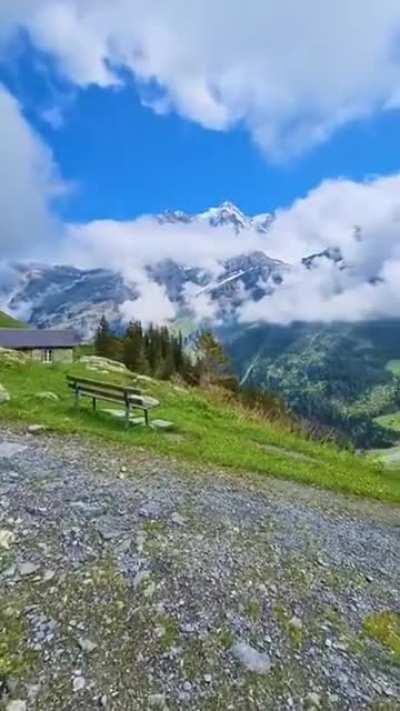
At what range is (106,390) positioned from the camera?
2064 centimetres

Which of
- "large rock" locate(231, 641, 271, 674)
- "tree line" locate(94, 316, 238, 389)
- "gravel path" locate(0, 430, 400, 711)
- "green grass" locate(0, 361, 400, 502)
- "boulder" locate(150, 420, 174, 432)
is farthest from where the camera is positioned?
"tree line" locate(94, 316, 238, 389)

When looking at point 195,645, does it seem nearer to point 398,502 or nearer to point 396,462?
point 398,502

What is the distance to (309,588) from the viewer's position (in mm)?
9359

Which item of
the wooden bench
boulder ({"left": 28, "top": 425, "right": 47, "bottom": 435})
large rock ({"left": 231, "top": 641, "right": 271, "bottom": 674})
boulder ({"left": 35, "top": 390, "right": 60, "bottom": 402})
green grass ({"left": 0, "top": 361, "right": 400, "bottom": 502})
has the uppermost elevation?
the wooden bench

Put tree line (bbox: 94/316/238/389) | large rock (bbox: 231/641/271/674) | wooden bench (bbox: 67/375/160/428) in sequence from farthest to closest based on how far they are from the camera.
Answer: tree line (bbox: 94/316/238/389)
wooden bench (bbox: 67/375/160/428)
large rock (bbox: 231/641/271/674)

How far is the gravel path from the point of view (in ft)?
23.0

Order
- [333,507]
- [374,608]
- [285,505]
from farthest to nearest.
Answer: [333,507] < [285,505] < [374,608]

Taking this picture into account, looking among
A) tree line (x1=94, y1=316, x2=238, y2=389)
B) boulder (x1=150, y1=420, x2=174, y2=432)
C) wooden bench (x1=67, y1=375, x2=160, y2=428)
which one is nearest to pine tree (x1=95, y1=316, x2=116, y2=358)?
tree line (x1=94, y1=316, x2=238, y2=389)

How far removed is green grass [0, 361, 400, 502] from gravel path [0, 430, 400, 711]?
11.9 feet

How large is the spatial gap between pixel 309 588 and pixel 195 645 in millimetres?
2547

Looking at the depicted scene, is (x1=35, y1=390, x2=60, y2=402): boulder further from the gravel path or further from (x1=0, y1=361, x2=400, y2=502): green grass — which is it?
the gravel path

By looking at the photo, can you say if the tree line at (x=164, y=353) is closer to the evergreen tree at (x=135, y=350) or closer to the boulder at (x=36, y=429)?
the evergreen tree at (x=135, y=350)

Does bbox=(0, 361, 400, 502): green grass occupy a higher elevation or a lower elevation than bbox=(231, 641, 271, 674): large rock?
higher

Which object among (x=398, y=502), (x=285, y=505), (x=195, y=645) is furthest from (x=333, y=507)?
(x=195, y=645)
